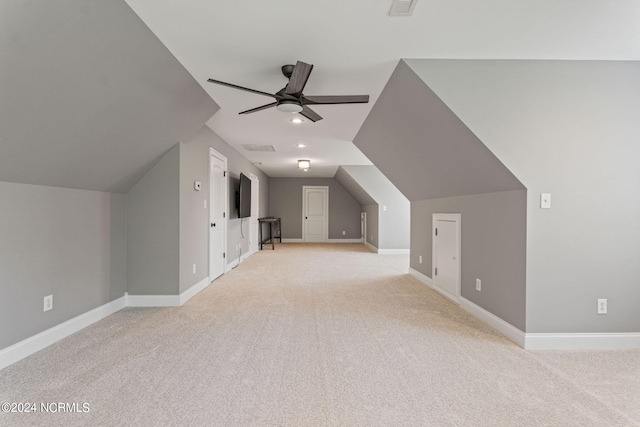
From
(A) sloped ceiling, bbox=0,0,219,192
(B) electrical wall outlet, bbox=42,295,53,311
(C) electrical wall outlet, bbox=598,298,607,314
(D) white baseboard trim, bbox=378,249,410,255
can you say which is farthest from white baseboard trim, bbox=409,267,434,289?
(B) electrical wall outlet, bbox=42,295,53,311

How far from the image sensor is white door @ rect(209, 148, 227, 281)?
4.82 metres

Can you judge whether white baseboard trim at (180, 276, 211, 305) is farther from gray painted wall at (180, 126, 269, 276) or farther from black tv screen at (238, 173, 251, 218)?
black tv screen at (238, 173, 251, 218)

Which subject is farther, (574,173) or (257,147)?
(257,147)

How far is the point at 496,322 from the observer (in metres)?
2.99

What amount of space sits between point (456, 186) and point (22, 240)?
4.01 meters

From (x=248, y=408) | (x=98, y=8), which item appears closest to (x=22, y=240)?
(x=98, y=8)

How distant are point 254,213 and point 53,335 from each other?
5954mm

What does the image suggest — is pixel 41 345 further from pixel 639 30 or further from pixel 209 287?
pixel 639 30

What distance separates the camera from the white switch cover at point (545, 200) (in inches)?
104

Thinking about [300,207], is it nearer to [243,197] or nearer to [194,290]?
[243,197]

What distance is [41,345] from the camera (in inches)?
99.5

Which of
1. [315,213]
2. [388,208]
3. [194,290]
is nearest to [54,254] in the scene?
[194,290]

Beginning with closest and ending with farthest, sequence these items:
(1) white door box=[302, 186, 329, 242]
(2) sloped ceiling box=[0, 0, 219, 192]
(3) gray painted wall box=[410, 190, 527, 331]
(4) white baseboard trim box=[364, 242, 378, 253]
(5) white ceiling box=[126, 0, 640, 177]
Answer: (2) sloped ceiling box=[0, 0, 219, 192] → (5) white ceiling box=[126, 0, 640, 177] → (3) gray painted wall box=[410, 190, 527, 331] → (4) white baseboard trim box=[364, 242, 378, 253] → (1) white door box=[302, 186, 329, 242]

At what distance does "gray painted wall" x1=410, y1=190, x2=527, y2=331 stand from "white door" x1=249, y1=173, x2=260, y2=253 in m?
5.24
